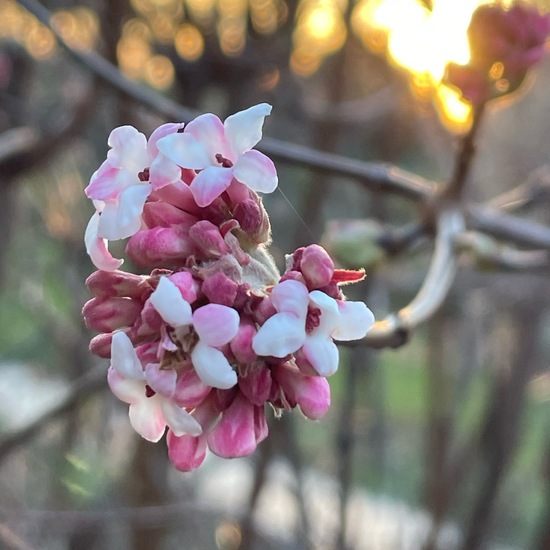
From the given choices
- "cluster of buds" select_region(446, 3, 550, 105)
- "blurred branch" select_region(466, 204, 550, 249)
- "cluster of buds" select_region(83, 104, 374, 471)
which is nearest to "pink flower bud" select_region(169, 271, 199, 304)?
"cluster of buds" select_region(83, 104, 374, 471)

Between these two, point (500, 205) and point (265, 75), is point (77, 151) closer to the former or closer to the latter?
point (265, 75)

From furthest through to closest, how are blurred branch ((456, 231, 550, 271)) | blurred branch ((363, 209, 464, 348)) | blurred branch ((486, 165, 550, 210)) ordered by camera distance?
1. blurred branch ((486, 165, 550, 210))
2. blurred branch ((456, 231, 550, 271))
3. blurred branch ((363, 209, 464, 348))

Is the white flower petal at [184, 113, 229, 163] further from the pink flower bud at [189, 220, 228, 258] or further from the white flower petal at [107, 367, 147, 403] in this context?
the white flower petal at [107, 367, 147, 403]

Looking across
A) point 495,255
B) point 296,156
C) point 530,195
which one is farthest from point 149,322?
point 530,195

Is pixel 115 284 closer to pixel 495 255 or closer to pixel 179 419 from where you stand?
pixel 179 419

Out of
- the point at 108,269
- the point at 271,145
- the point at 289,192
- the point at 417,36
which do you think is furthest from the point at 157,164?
the point at 289,192

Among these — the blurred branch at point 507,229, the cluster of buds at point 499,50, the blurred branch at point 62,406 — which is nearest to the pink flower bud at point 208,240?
the cluster of buds at point 499,50
